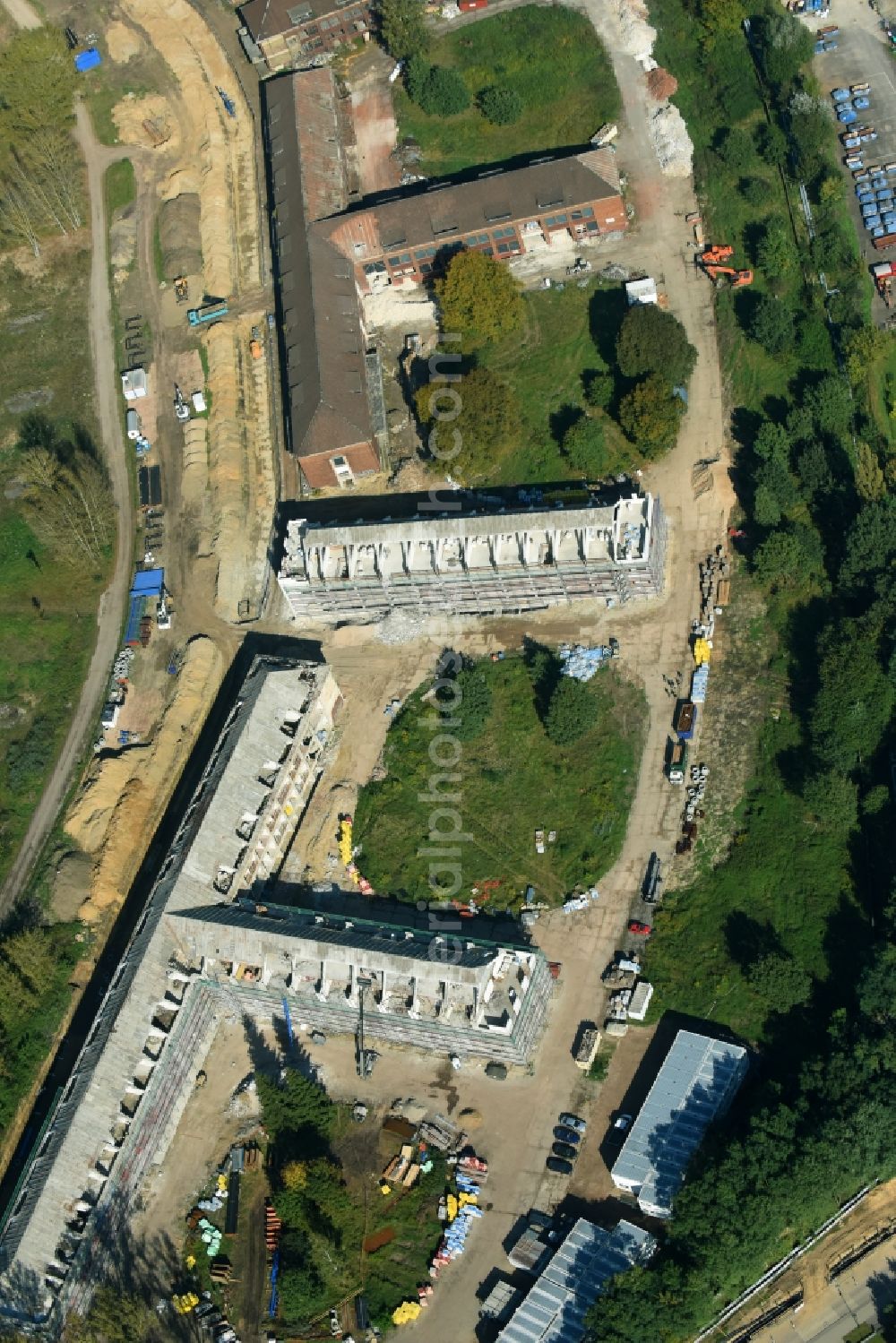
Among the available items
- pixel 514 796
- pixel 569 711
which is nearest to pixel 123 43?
pixel 569 711

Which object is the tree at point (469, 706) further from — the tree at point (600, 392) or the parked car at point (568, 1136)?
the parked car at point (568, 1136)

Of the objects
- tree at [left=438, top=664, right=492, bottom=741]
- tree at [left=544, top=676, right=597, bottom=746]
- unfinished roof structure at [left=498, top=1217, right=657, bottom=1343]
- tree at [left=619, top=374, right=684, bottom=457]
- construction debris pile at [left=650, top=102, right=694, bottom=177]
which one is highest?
construction debris pile at [left=650, top=102, right=694, bottom=177]

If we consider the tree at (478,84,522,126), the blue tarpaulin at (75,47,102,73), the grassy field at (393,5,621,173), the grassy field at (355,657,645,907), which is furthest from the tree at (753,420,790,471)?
the blue tarpaulin at (75,47,102,73)

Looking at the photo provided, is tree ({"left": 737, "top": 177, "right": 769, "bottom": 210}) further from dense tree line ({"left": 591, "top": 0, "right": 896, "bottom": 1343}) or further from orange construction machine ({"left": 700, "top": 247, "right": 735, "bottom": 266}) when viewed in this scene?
orange construction machine ({"left": 700, "top": 247, "right": 735, "bottom": 266})

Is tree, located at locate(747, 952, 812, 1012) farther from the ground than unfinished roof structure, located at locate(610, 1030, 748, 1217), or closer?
farther from the ground

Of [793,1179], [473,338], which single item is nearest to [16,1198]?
[793,1179]

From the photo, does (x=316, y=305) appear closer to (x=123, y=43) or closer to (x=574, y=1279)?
(x=123, y=43)

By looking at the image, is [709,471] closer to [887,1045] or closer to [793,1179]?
[887,1045]
